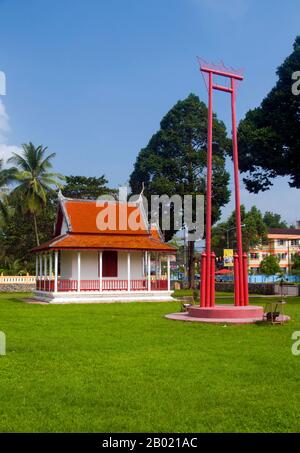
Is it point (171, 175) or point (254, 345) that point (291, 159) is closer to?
point (171, 175)

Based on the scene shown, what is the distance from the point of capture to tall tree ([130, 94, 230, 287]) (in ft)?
143

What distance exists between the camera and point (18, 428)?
5484mm

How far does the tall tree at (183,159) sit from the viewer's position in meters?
43.7

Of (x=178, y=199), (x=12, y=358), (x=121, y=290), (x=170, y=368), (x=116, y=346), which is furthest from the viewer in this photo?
(x=178, y=199)

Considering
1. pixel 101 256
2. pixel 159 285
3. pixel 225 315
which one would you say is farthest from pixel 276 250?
pixel 225 315

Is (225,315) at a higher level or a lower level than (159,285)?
lower

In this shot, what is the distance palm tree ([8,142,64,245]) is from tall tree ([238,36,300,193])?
1916 cm

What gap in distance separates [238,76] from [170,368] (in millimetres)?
12160

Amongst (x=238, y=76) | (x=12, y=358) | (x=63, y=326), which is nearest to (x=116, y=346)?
(x=12, y=358)

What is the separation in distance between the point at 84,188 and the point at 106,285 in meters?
26.0

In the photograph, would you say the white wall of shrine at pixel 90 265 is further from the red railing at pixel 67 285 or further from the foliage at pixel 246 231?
the foliage at pixel 246 231

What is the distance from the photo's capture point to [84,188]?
53219 mm

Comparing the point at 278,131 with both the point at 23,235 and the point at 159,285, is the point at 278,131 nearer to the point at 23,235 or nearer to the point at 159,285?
the point at 159,285

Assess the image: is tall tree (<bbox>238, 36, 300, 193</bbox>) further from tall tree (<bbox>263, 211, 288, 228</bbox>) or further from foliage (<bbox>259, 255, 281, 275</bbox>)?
tall tree (<bbox>263, 211, 288, 228</bbox>)
